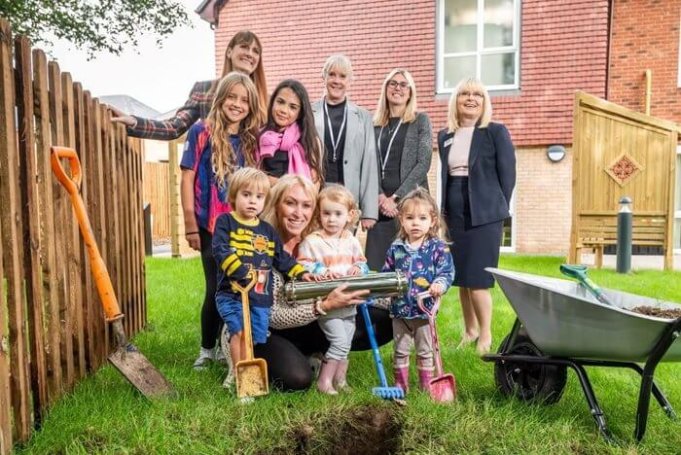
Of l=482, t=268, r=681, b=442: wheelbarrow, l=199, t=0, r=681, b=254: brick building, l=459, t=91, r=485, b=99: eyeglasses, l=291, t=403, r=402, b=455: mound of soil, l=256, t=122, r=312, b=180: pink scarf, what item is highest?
l=199, t=0, r=681, b=254: brick building

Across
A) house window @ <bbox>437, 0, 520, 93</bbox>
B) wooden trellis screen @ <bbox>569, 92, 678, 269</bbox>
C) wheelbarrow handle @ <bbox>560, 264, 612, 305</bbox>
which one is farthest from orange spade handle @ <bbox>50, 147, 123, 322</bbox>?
house window @ <bbox>437, 0, 520, 93</bbox>

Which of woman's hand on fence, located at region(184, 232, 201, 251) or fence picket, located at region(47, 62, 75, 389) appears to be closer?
fence picket, located at region(47, 62, 75, 389)

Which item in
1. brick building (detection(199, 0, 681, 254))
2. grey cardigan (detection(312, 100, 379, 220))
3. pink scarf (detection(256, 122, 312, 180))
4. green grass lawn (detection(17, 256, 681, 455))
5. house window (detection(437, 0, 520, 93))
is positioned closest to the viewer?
green grass lawn (detection(17, 256, 681, 455))

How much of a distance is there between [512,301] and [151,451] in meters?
1.60

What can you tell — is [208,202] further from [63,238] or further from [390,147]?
[390,147]

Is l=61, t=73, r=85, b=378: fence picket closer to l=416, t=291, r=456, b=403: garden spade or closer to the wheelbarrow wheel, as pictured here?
l=416, t=291, r=456, b=403: garden spade

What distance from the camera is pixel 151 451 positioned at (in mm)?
2311

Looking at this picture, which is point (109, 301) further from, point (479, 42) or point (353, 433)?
point (479, 42)

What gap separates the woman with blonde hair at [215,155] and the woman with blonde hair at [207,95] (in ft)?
0.68

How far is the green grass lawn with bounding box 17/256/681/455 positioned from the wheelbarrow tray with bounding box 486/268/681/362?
1.23 feet

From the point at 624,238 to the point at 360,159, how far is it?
630cm

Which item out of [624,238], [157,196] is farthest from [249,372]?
[157,196]

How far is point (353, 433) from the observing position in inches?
99.3

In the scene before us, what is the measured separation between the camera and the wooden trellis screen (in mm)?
9469
